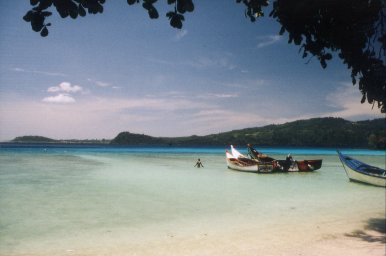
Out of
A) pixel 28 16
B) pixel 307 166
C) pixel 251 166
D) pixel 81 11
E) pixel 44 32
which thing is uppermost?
pixel 81 11

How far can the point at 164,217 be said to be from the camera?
12.3m

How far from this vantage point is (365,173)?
21219mm

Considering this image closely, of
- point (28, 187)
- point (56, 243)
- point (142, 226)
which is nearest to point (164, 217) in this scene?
point (142, 226)

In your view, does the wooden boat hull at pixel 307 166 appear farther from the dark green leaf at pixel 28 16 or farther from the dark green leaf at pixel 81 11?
the dark green leaf at pixel 28 16

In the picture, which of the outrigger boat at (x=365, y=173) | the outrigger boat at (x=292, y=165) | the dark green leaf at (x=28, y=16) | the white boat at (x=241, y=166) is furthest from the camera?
the outrigger boat at (x=292, y=165)

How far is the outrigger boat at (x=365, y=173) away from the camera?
20172 millimetres

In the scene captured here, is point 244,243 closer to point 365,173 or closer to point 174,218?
point 174,218

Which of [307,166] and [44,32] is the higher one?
[44,32]

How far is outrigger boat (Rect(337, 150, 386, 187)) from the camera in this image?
20172 millimetres

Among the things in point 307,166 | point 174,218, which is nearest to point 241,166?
point 307,166

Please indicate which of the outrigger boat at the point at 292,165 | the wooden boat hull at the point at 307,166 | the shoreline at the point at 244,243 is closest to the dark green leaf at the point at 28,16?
the shoreline at the point at 244,243

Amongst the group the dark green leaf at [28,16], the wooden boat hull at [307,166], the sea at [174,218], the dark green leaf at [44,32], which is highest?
the dark green leaf at [28,16]

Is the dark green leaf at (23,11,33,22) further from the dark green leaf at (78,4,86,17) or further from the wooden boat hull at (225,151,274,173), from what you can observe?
the wooden boat hull at (225,151,274,173)

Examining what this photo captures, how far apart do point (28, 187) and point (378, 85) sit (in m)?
20.5
